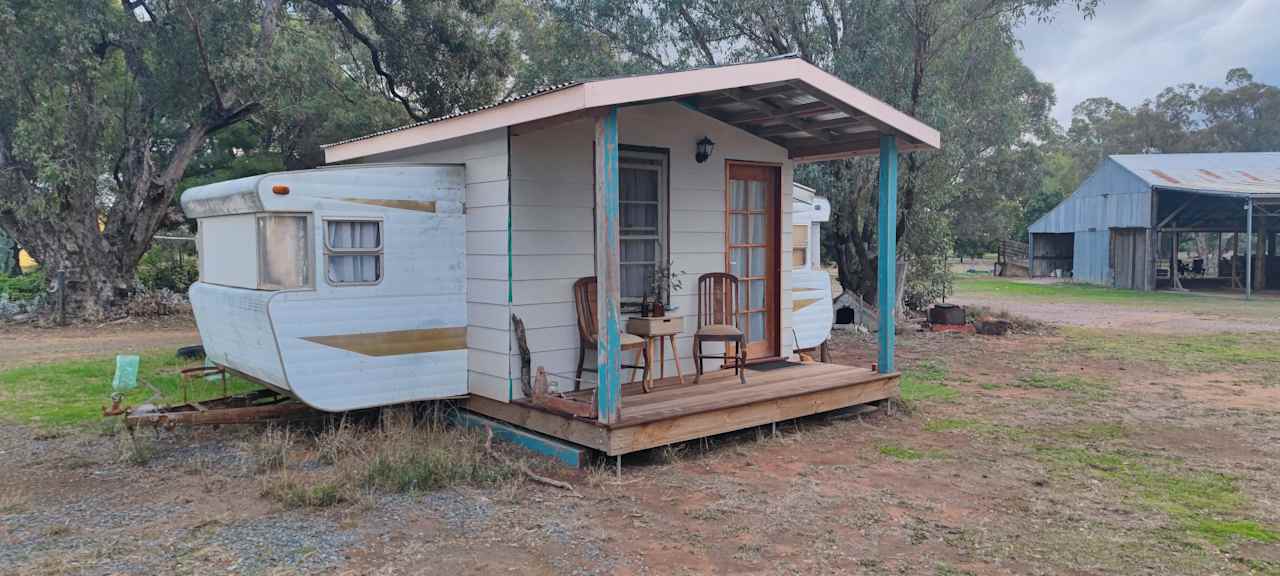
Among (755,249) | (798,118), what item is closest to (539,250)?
(755,249)

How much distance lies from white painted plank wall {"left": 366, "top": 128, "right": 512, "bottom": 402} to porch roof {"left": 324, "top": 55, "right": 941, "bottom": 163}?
0.70ft

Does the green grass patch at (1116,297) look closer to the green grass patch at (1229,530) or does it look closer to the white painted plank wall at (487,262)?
the green grass patch at (1229,530)

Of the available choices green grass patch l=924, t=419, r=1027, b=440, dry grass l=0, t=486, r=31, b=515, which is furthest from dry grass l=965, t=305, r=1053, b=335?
dry grass l=0, t=486, r=31, b=515

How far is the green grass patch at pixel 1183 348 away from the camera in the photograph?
10109 mm

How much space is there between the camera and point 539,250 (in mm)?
5957

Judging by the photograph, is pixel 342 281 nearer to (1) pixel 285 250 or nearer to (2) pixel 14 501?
(1) pixel 285 250

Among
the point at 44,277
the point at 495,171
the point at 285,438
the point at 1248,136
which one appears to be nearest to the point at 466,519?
the point at 285,438

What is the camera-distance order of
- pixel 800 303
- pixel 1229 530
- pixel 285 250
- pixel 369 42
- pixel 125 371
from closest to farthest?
1. pixel 1229 530
2. pixel 285 250
3. pixel 125 371
4. pixel 800 303
5. pixel 369 42

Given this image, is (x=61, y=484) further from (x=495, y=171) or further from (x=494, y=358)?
(x=495, y=171)

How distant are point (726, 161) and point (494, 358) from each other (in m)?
2.62

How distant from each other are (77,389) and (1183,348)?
1286 centimetres

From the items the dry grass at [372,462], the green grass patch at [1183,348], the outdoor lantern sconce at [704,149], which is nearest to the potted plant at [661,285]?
the outdoor lantern sconce at [704,149]

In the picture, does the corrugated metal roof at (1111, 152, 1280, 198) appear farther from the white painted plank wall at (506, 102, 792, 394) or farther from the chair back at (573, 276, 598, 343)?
the chair back at (573, 276, 598, 343)

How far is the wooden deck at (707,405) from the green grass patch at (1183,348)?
5.20 metres
